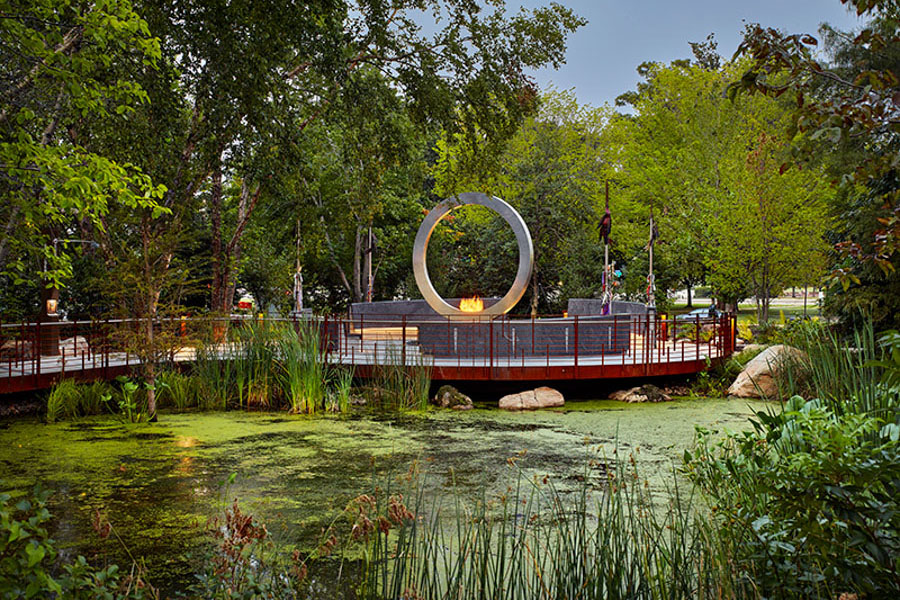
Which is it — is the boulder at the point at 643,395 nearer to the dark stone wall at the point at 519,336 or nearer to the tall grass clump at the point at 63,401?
the dark stone wall at the point at 519,336

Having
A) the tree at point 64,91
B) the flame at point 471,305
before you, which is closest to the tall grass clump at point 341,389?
the tree at point 64,91

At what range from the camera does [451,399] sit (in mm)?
10195

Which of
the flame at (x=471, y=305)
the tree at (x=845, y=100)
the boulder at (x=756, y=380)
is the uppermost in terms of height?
the tree at (x=845, y=100)

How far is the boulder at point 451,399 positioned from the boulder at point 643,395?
2.16 m

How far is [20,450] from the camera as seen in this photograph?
721 centimetres

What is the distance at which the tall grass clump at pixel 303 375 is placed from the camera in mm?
9367

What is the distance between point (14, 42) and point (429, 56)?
4032 mm

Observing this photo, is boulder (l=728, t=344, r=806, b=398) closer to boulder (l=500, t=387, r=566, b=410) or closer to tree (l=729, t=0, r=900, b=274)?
boulder (l=500, t=387, r=566, b=410)

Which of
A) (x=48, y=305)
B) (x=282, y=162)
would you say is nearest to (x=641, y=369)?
(x=282, y=162)

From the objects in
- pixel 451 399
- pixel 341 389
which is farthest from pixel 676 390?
pixel 341 389

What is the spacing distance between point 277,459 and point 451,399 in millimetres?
3761

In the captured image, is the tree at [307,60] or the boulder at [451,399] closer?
the tree at [307,60]

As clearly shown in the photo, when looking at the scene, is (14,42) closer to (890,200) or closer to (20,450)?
(20,450)

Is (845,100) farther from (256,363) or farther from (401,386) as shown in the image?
Answer: (256,363)
